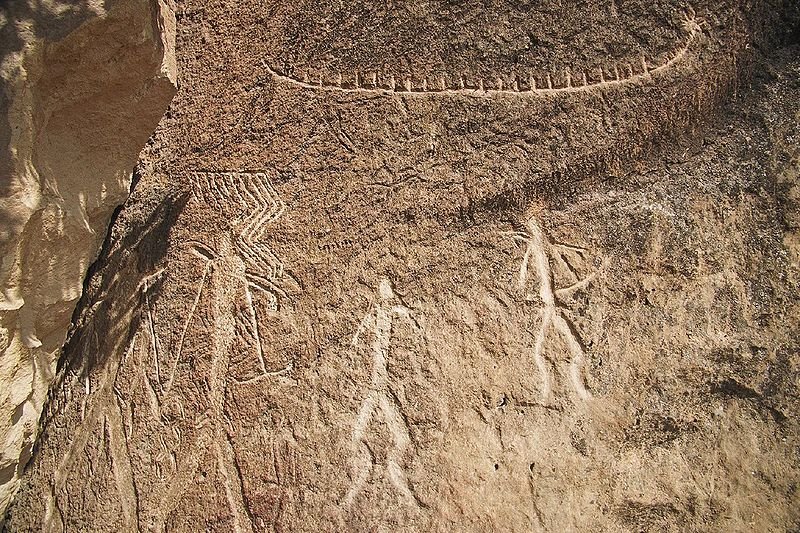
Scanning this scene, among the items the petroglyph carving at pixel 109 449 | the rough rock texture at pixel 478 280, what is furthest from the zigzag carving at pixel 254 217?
the petroglyph carving at pixel 109 449

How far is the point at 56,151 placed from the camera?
7.41 feet

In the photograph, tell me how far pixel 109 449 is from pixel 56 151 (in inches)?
38.8

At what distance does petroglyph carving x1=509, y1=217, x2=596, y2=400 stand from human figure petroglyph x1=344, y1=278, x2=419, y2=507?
1.27 feet

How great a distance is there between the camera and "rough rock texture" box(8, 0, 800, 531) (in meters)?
2.07

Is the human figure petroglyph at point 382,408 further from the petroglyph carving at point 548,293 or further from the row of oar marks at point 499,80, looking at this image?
the row of oar marks at point 499,80

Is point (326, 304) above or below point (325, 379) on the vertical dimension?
above

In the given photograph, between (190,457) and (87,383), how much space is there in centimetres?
50

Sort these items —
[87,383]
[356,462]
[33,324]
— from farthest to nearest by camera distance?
[87,383]
[33,324]
[356,462]

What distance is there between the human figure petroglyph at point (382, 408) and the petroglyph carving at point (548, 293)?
389 mm

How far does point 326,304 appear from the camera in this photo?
227 cm

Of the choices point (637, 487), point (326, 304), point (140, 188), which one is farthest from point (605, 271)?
point (140, 188)

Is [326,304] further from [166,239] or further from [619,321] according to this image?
[619,321]

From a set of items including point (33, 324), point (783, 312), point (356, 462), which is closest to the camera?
point (783, 312)

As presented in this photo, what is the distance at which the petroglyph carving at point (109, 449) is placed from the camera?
2410 mm
